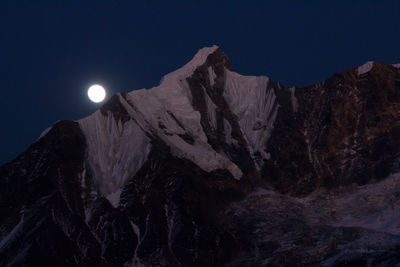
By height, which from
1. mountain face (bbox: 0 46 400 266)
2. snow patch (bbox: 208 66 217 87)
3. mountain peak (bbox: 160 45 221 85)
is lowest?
mountain face (bbox: 0 46 400 266)

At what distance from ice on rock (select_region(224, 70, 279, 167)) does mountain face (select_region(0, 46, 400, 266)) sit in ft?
1.11

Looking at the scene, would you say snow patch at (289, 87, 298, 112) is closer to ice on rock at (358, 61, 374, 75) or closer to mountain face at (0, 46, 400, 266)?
mountain face at (0, 46, 400, 266)

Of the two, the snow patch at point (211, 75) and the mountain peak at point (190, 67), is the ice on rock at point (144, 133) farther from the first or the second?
the snow patch at point (211, 75)

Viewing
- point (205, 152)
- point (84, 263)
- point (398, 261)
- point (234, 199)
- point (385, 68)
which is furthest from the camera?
point (385, 68)

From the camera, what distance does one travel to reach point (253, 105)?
15588cm

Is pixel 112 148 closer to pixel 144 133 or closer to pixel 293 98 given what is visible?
pixel 144 133

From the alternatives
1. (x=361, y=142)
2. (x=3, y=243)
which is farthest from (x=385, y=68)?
(x=3, y=243)

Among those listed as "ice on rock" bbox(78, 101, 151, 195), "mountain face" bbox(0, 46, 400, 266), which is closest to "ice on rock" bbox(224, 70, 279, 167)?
"mountain face" bbox(0, 46, 400, 266)

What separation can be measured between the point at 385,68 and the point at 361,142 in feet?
76.9

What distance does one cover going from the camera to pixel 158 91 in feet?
504

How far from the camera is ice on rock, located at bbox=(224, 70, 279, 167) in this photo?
14500 cm

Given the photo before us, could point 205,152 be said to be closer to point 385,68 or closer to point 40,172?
point 40,172

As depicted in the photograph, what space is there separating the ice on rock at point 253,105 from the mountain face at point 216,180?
338mm

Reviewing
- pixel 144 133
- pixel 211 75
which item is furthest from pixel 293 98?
pixel 144 133
